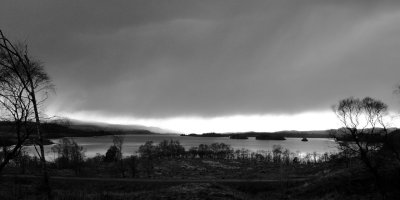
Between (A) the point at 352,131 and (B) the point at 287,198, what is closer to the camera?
(B) the point at 287,198

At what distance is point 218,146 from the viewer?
194m

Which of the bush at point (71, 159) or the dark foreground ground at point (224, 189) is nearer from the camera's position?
the dark foreground ground at point (224, 189)

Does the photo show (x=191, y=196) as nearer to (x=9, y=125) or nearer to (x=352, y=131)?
(x=9, y=125)

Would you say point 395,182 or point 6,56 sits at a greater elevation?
point 6,56

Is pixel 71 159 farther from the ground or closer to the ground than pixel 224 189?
closer to the ground

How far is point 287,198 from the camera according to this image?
38594mm

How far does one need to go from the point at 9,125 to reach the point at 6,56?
467 centimetres

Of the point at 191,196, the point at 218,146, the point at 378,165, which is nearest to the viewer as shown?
the point at 191,196

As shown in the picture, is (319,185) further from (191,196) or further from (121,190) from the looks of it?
(121,190)

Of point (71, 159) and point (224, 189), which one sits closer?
point (224, 189)

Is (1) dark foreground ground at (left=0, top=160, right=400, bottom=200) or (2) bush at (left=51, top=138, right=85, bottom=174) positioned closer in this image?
(1) dark foreground ground at (left=0, top=160, right=400, bottom=200)

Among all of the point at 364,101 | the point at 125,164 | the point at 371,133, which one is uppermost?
the point at 364,101

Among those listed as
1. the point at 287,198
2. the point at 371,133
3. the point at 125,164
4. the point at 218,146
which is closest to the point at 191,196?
the point at 287,198

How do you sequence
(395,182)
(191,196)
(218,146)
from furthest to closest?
(218,146) < (395,182) < (191,196)
